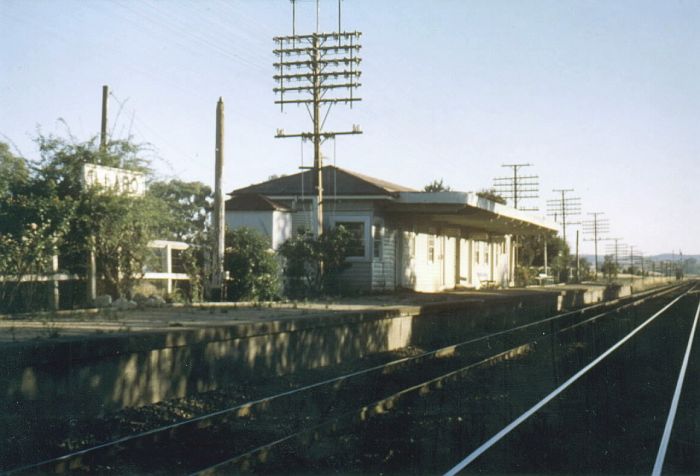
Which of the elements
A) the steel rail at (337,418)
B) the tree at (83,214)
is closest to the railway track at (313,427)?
the steel rail at (337,418)

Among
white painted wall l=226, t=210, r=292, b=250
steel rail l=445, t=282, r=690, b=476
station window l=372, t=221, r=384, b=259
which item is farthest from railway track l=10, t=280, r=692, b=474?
station window l=372, t=221, r=384, b=259

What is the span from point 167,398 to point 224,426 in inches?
64.0

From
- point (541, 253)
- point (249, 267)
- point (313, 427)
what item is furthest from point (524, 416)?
point (541, 253)

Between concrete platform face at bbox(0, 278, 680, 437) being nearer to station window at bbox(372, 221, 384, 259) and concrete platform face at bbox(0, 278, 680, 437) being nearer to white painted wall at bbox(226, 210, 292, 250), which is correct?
white painted wall at bbox(226, 210, 292, 250)

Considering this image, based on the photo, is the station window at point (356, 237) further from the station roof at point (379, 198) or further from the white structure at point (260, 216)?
the white structure at point (260, 216)

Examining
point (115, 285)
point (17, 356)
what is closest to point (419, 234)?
point (115, 285)

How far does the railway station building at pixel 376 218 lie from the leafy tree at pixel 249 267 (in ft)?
13.3

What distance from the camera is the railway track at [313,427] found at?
7.23m

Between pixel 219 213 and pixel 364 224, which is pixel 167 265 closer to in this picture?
pixel 219 213

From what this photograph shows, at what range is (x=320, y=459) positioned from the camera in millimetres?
7543

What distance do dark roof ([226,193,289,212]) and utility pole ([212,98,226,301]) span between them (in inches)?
Result: 255

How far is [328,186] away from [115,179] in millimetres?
14535

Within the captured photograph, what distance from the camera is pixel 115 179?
669 inches

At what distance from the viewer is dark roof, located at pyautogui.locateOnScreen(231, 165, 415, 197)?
96.0 feet
